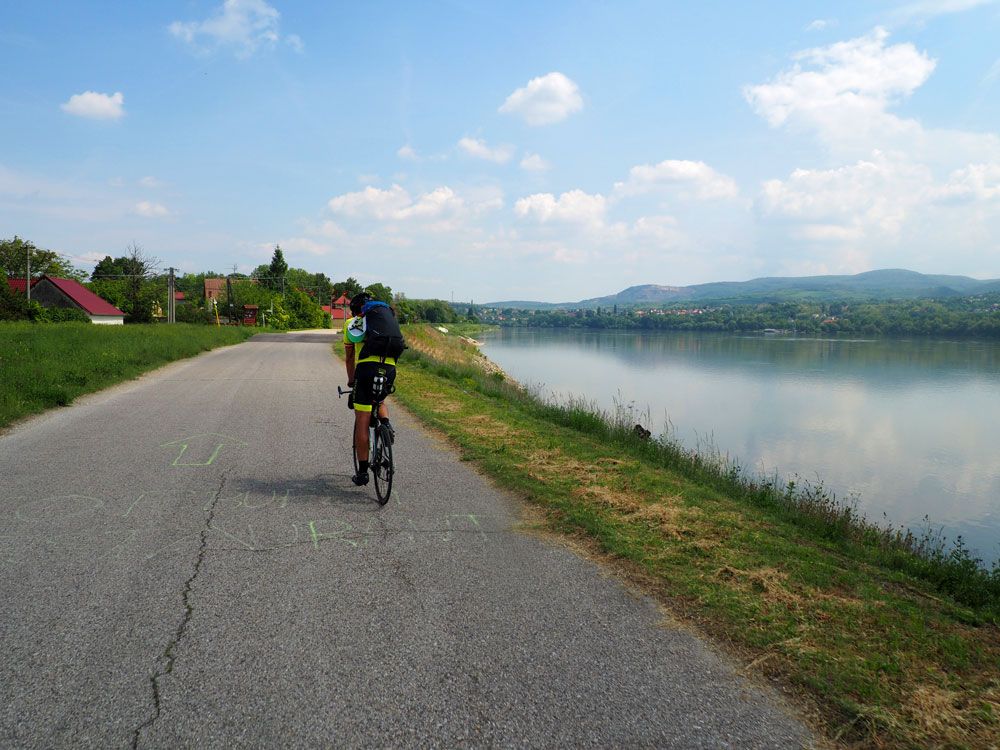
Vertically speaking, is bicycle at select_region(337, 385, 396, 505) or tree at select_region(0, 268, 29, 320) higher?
tree at select_region(0, 268, 29, 320)

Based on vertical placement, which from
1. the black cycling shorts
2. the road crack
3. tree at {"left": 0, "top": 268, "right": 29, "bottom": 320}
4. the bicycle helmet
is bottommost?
the road crack

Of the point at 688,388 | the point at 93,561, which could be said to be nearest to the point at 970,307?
the point at 688,388

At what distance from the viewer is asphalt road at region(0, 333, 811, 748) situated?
2.44 m

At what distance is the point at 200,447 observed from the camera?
752 cm

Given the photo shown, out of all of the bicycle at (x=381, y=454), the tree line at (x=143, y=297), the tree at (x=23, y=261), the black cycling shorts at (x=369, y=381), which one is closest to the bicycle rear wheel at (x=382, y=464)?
the bicycle at (x=381, y=454)

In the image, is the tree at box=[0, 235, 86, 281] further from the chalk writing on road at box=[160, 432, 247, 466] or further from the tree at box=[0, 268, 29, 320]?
the chalk writing on road at box=[160, 432, 247, 466]

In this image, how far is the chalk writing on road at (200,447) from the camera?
6.81 metres

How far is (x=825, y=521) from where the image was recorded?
6461mm

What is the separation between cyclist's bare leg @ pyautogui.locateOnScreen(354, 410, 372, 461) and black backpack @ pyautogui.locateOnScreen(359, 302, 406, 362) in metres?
0.58

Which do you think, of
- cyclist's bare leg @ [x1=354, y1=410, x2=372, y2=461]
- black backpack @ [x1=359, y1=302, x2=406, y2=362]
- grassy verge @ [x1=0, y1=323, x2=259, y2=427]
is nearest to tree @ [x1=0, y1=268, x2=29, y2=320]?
grassy verge @ [x1=0, y1=323, x2=259, y2=427]

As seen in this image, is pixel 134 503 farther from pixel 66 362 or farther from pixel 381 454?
pixel 66 362

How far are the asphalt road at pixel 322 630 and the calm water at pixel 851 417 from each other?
26.4 ft

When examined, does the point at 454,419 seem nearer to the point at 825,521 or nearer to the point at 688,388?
the point at 825,521

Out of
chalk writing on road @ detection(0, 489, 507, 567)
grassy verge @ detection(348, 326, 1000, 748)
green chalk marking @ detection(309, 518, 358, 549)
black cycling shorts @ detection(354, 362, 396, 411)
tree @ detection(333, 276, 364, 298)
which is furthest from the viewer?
tree @ detection(333, 276, 364, 298)
